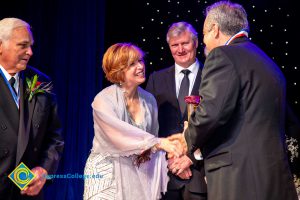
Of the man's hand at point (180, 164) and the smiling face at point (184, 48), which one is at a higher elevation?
the smiling face at point (184, 48)

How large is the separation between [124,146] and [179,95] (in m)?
0.75

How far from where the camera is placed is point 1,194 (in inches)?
103

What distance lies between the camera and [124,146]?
3.21 metres

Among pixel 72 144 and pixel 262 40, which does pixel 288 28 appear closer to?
pixel 262 40

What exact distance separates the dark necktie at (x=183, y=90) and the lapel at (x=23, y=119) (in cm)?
131

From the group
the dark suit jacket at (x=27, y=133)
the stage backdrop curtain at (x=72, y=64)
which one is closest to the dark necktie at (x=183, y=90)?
the dark suit jacket at (x=27, y=133)

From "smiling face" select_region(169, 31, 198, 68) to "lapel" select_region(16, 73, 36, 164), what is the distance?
1457 mm

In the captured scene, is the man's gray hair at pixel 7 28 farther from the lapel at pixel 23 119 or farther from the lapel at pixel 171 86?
the lapel at pixel 171 86

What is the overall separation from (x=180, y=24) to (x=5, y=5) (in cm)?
221

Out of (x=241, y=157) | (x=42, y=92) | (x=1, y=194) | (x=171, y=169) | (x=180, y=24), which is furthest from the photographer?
(x=180, y=24)

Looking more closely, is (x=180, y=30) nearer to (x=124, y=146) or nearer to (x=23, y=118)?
(x=124, y=146)

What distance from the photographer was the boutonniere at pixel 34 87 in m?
2.80

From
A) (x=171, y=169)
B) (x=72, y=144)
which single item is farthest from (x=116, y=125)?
(x=72, y=144)

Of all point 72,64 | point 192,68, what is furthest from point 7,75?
point 72,64
